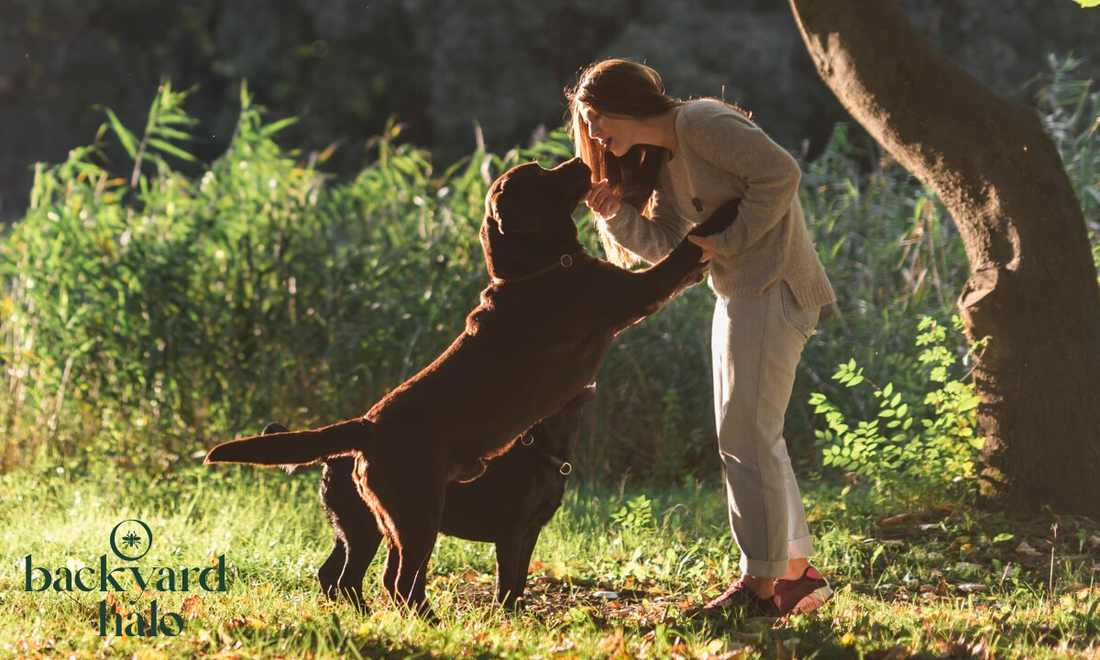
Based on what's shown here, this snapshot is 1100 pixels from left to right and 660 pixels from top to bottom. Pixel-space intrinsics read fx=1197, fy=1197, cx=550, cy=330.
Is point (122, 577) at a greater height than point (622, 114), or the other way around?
point (622, 114)

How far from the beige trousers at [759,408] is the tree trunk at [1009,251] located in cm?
154

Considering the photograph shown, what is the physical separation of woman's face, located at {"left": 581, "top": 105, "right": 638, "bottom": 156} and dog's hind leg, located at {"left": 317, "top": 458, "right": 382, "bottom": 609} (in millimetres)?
1321

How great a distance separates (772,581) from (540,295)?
121 centimetres

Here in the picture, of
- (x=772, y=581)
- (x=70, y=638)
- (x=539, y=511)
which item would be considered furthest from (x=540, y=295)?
(x=70, y=638)

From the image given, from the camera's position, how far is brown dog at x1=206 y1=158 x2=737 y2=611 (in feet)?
11.5

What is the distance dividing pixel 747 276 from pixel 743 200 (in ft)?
0.82

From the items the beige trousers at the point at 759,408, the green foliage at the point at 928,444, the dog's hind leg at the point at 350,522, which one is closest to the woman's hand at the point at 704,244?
the beige trousers at the point at 759,408

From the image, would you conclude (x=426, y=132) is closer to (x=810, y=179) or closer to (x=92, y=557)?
(x=810, y=179)

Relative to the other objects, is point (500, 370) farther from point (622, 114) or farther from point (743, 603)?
point (743, 603)

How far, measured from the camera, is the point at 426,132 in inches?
715

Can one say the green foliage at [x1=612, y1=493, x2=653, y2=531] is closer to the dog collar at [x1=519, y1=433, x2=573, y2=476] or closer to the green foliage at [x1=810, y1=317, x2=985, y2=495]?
the green foliage at [x1=810, y1=317, x2=985, y2=495]

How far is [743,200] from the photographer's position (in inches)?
142

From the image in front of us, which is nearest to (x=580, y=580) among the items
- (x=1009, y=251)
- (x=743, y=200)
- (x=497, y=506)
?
(x=497, y=506)

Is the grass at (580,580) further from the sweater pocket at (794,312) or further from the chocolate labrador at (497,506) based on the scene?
the sweater pocket at (794,312)
